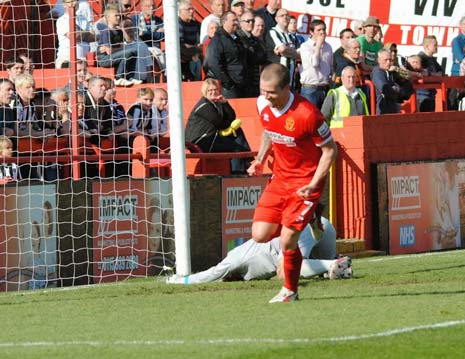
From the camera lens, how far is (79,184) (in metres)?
14.3

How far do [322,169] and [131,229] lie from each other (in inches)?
189

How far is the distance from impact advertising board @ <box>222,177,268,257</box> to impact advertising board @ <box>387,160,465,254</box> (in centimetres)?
248

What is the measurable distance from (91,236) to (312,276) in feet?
9.15

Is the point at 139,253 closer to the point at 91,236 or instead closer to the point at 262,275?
the point at 91,236

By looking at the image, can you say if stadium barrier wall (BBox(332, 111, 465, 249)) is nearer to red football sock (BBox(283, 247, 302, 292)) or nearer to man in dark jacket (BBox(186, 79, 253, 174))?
man in dark jacket (BBox(186, 79, 253, 174))

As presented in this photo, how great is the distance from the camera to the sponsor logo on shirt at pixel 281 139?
35.0 feet

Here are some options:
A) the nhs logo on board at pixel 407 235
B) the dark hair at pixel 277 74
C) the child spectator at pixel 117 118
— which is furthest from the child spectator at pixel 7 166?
the nhs logo on board at pixel 407 235

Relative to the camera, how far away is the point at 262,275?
13078 mm

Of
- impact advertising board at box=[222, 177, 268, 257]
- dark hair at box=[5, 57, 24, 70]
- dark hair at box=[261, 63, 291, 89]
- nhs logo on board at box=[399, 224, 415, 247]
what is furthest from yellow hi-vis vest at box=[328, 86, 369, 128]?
dark hair at box=[261, 63, 291, 89]

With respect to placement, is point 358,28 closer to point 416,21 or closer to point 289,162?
point 416,21

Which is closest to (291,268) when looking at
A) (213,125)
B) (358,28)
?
(213,125)

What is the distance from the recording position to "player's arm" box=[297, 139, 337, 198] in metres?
10.5

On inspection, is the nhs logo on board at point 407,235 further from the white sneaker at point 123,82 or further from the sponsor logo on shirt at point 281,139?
the sponsor logo on shirt at point 281,139

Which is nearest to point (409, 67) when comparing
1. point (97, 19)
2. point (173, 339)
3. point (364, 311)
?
point (97, 19)
